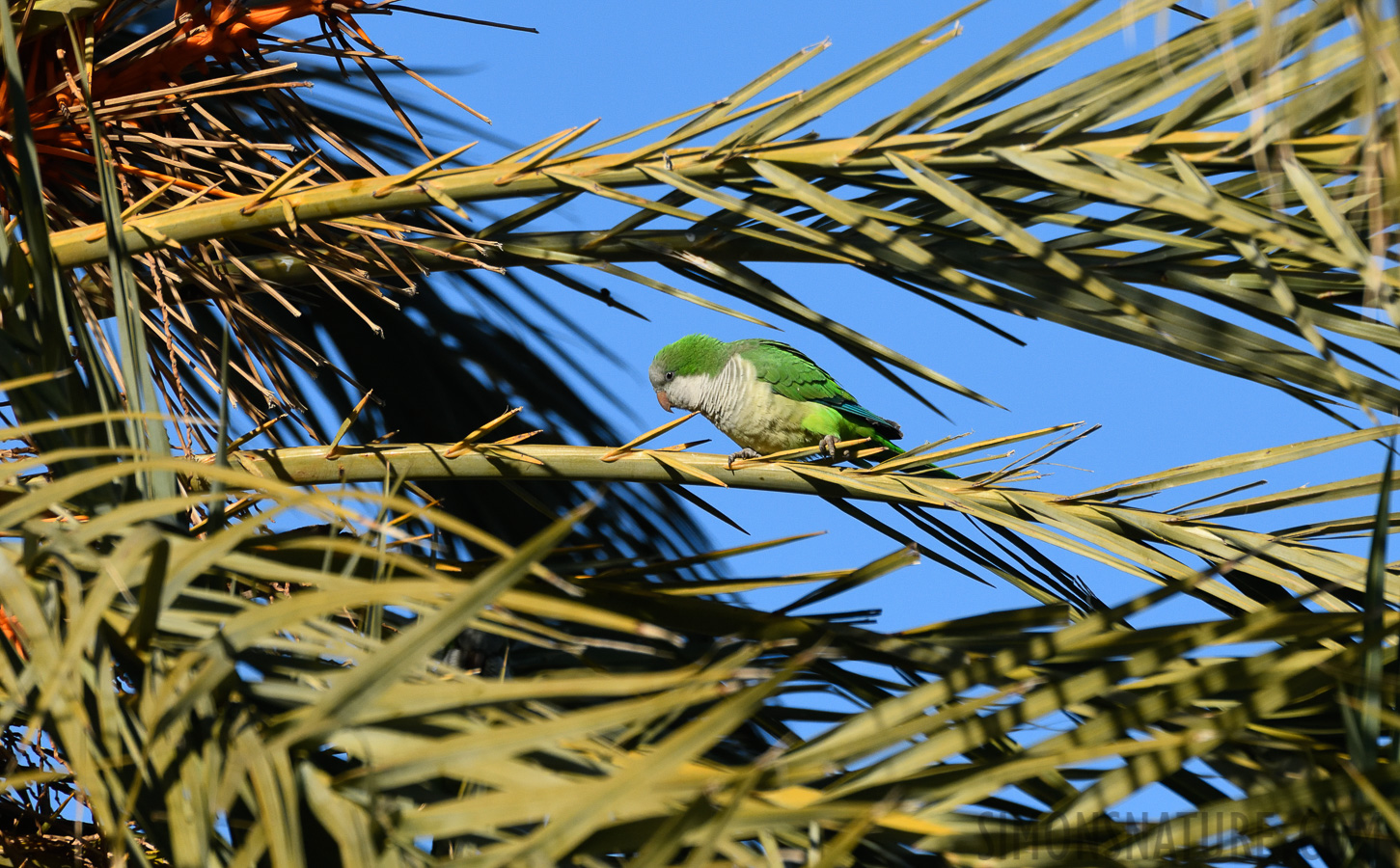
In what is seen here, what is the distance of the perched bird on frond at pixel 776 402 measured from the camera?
309 centimetres

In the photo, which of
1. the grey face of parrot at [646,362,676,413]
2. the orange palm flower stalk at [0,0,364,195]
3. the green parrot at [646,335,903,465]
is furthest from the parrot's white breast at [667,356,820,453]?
the orange palm flower stalk at [0,0,364,195]

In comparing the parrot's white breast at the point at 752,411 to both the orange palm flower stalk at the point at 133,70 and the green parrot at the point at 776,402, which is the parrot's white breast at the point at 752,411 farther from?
the orange palm flower stalk at the point at 133,70

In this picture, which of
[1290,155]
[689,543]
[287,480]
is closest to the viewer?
[1290,155]

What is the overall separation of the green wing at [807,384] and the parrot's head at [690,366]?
165 mm

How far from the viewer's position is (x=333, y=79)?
2668mm

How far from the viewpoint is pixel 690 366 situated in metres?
3.39

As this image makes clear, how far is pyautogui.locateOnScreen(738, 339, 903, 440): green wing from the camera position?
311cm

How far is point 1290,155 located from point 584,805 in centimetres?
93

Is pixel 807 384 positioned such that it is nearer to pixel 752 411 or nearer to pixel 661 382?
pixel 752 411

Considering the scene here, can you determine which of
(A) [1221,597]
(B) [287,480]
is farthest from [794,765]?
(B) [287,480]

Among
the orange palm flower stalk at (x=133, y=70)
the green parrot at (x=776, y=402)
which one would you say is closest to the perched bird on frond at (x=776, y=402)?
the green parrot at (x=776, y=402)

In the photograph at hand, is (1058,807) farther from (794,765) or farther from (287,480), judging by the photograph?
(287,480)

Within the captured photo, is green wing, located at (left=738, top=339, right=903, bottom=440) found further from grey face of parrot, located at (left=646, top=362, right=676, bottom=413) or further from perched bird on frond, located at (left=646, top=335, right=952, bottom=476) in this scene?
grey face of parrot, located at (left=646, top=362, right=676, bottom=413)

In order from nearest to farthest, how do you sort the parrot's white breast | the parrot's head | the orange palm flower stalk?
the orange palm flower stalk, the parrot's white breast, the parrot's head
